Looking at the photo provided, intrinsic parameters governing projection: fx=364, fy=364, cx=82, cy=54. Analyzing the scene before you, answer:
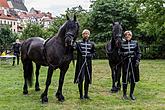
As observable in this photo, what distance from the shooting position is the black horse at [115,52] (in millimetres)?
10852

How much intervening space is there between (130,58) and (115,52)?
1084mm

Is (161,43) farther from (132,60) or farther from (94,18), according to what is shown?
(132,60)

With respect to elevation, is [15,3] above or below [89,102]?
above

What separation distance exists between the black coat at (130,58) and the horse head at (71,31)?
1699mm

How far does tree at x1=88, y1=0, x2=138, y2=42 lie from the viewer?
144 ft

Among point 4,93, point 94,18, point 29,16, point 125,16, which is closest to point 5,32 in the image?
point 94,18

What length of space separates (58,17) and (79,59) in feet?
195

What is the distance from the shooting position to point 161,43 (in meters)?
37.7

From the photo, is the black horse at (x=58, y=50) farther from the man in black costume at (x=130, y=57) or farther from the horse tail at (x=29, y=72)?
the man in black costume at (x=130, y=57)

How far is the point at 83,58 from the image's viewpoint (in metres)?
10.7

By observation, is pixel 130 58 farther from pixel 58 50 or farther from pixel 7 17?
pixel 7 17

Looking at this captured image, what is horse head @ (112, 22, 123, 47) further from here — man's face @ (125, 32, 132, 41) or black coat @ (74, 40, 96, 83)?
black coat @ (74, 40, 96, 83)

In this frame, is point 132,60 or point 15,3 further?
point 15,3

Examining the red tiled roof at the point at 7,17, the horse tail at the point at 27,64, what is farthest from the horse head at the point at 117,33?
the red tiled roof at the point at 7,17
